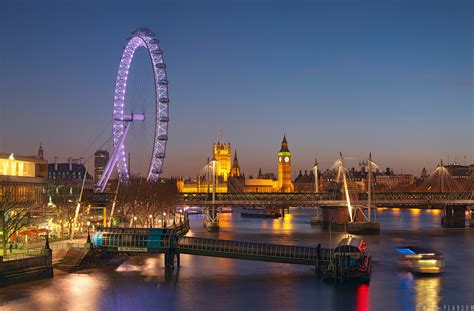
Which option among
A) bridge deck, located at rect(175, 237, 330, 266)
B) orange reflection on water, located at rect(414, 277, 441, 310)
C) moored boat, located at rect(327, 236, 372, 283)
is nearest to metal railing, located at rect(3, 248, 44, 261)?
bridge deck, located at rect(175, 237, 330, 266)

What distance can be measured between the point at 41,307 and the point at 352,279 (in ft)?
62.3

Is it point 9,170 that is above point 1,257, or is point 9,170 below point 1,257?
above

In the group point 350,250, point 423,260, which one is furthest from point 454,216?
point 350,250

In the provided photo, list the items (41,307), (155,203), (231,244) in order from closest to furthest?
(41,307), (231,244), (155,203)

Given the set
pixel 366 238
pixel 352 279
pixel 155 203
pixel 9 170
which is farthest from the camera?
pixel 155 203

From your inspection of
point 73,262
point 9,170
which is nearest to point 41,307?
point 73,262

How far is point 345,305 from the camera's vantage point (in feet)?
128

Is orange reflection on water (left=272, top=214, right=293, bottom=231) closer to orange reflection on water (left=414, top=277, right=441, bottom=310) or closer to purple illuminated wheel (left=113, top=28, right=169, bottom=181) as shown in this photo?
purple illuminated wheel (left=113, top=28, right=169, bottom=181)

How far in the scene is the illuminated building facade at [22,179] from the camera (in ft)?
207

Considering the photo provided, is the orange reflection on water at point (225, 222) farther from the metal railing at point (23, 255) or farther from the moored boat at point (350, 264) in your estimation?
the metal railing at point (23, 255)

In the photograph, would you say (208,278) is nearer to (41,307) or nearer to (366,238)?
(41,307)

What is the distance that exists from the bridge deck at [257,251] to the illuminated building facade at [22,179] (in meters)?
17.8

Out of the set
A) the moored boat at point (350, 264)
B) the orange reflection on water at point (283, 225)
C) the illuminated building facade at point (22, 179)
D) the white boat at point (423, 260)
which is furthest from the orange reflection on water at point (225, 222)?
the moored boat at point (350, 264)

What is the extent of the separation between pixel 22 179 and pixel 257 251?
88.7 feet
